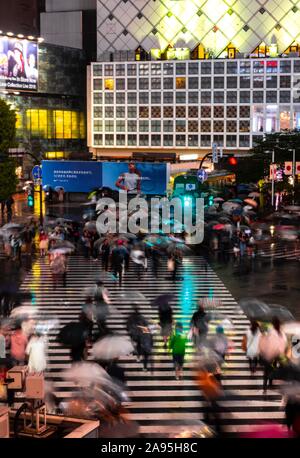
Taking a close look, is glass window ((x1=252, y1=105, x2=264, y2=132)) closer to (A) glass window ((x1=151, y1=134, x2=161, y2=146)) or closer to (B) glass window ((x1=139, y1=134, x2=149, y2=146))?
(A) glass window ((x1=151, y1=134, x2=161, y2=146))

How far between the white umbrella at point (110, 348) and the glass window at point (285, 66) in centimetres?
7260

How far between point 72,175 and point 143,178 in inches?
265

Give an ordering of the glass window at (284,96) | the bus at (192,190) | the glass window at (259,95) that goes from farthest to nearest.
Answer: the glass window at (259,95)
the glass window at (284,96)
the bus at (192,190)

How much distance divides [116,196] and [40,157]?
32605mm

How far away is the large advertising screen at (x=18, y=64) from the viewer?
182ft

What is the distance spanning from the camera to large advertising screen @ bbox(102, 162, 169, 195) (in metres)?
56.1

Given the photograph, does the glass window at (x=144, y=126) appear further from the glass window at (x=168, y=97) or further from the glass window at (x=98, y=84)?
the glass window at (x=98, y=84)

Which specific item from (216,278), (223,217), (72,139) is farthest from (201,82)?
(216,278)

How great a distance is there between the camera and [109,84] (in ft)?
293

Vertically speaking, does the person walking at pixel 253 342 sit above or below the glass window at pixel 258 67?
below

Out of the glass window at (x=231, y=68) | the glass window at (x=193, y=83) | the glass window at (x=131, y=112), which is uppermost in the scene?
the glass window at (x=231, y=68)

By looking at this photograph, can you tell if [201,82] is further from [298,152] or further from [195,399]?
[195,399]

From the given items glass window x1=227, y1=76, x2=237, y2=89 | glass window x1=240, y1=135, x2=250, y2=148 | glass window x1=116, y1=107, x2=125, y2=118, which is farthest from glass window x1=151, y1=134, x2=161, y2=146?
glass window x1=227, y1=76, x2=237, y2=89

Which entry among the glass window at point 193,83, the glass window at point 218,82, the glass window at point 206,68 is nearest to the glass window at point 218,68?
the glass window at point 218,82
